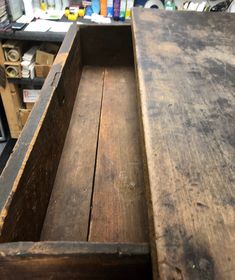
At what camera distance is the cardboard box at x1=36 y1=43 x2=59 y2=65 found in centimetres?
169

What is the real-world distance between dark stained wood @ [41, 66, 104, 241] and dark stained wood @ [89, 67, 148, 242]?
22mm

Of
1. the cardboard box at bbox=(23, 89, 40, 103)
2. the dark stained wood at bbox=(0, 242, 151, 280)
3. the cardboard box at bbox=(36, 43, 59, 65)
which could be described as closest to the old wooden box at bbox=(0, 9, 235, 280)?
the dark stained wood at bbox=(0, 242, 151, 280)

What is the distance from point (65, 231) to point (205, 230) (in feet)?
1.24

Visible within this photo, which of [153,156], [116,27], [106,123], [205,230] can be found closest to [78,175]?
[106,123]

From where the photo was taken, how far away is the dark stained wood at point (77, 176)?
63 centimetres

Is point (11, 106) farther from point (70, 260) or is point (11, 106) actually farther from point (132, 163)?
point (70, 260)

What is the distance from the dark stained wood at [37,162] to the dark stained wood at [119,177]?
12cm

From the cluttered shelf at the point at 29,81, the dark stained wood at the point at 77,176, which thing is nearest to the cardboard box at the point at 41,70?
the cluttered shelf at the point at 29,81

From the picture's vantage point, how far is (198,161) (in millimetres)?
419

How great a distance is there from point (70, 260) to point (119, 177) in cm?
39

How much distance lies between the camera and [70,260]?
1.22ft

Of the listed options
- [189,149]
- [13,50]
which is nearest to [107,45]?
[13,50]

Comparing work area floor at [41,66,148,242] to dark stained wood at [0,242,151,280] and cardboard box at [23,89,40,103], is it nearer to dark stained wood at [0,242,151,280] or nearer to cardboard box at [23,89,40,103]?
dark stained wood at [0,242,151,280]

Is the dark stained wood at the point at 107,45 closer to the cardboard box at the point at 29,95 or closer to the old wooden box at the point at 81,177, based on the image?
the old wooden box at the point at 81,177
